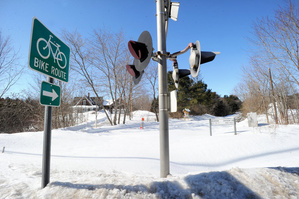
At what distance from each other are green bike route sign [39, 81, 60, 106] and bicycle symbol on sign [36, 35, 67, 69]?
36 centimetres

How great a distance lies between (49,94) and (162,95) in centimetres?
180

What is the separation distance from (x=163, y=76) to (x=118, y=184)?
1.95m

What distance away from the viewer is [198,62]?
2199 mm

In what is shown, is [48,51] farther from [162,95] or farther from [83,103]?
[83,103]

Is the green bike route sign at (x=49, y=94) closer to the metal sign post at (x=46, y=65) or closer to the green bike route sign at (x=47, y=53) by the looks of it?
the metal sign post at (x=46, y=65)

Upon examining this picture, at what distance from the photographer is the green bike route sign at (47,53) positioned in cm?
177

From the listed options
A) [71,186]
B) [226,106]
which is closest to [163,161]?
[71,186]

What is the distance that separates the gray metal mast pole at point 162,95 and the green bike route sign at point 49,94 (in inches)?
66.9

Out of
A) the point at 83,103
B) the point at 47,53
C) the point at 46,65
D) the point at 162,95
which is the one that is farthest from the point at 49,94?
the point at 83,103

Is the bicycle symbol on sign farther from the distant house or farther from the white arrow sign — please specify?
the distant house

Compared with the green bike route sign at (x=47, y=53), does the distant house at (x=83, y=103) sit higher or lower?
higher

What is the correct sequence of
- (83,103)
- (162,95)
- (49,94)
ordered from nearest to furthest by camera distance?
(49,94) < (162,95) < (83,103)

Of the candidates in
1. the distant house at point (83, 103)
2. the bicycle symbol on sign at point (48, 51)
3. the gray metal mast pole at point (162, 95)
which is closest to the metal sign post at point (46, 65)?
the bicycle symbol on sign at point (48, 51)

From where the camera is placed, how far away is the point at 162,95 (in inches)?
112
